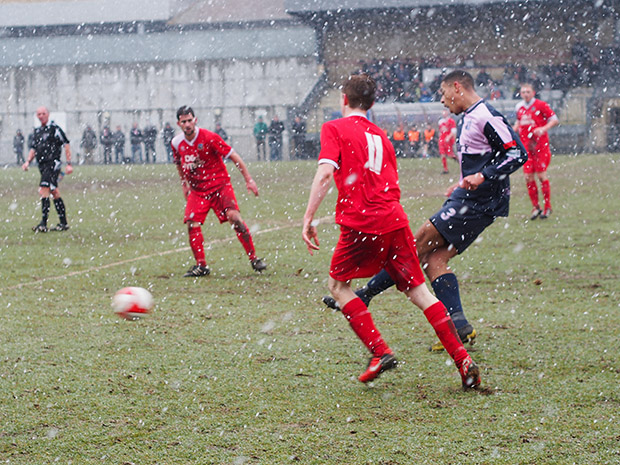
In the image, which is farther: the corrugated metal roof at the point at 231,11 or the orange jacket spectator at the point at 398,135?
the corrugated metal roof at the point at 231,11

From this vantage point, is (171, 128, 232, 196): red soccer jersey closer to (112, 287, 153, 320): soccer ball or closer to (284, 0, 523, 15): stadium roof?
(112, 287, 153, 320): soccer ball

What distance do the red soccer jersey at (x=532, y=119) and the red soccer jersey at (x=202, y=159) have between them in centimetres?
573

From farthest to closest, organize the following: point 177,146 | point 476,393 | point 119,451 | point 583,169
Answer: point 583,169, point 177,146, point 476,393, point 119,451

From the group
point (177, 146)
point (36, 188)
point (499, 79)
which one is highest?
point (499, 79)

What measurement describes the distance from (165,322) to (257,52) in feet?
122

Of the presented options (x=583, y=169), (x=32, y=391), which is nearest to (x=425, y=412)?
(x=32, y=391)

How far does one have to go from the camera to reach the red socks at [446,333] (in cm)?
441

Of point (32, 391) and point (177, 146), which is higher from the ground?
point (177, 146)

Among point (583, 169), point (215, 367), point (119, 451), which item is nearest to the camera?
point (119, 451)

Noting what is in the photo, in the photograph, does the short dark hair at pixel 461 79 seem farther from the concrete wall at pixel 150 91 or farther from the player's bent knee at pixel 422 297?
the concrete wall at pixel 150 91

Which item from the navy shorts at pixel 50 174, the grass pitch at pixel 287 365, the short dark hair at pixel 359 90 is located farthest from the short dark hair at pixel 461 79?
the navy shorts at pixel 50 174

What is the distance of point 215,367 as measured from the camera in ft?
16.3

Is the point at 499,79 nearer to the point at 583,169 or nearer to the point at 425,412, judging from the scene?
the point at 583,169

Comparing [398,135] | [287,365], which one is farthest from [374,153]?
[398,135]
